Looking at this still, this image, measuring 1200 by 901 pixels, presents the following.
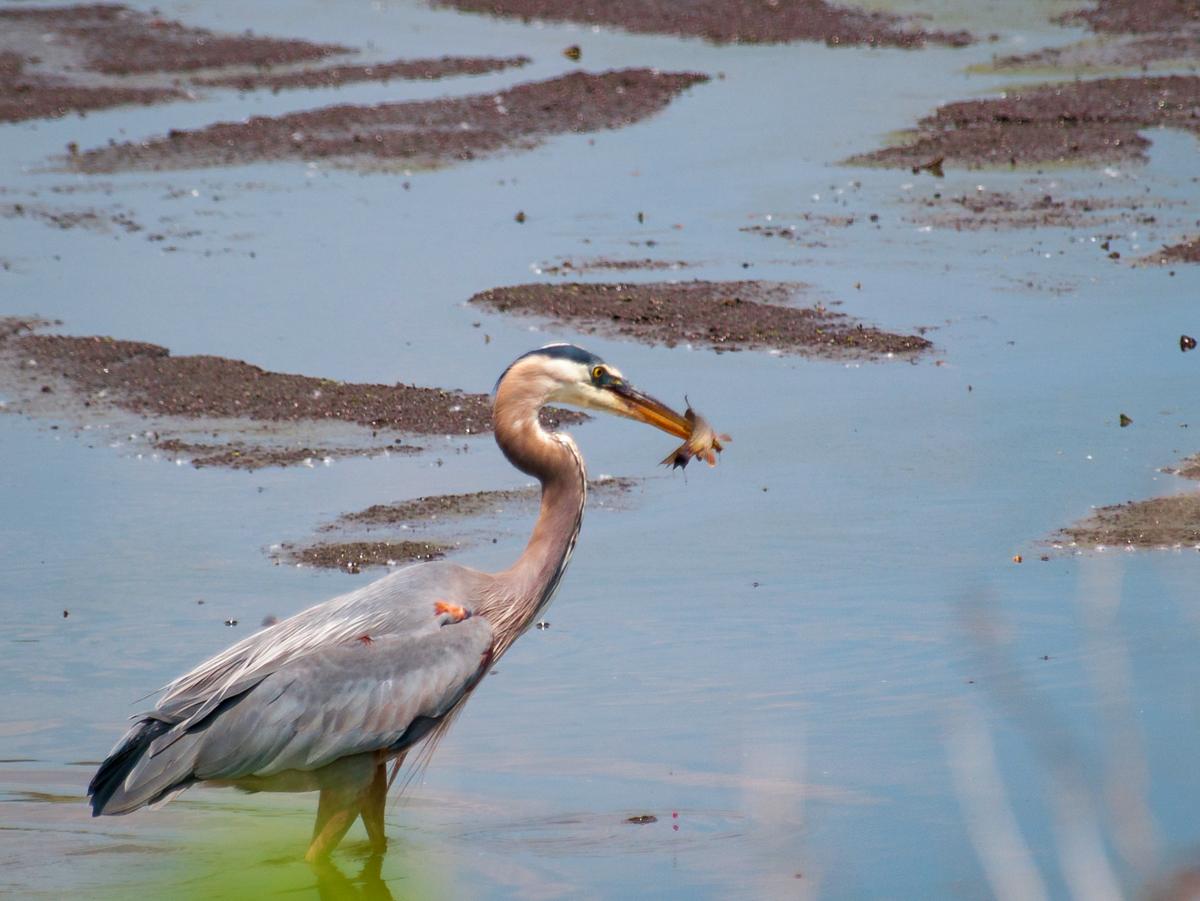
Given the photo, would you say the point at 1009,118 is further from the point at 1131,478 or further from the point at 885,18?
the point at 1131,478

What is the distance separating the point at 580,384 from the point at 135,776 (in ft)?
6.91

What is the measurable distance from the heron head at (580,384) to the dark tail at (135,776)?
68.9 inches

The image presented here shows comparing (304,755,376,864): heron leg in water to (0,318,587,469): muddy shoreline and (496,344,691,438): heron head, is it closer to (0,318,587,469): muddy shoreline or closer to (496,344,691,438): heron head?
(496,344,691,438): heron head

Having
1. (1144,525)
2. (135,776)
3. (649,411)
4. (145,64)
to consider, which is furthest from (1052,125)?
(135,776)

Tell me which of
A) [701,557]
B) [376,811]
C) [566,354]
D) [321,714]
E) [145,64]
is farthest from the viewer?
[145,64]

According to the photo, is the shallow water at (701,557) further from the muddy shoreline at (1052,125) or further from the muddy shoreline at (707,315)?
the muddy shoreline at (1052,125)

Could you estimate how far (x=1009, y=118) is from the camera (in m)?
18.4

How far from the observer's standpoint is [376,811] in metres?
6.13

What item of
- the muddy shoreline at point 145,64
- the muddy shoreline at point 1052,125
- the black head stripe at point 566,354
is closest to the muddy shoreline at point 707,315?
the muddy shoreline at point 1052,125

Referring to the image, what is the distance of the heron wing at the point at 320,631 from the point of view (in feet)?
19.1

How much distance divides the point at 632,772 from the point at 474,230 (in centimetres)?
946

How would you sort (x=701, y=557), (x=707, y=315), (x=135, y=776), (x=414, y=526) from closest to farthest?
(x=135, y=776) → (x=701, y=557) → (x=414, y=526) → (x=707, y=315)

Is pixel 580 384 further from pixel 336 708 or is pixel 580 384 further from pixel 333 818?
pixel 333 818

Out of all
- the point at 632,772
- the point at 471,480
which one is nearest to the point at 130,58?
the point at 471,480
